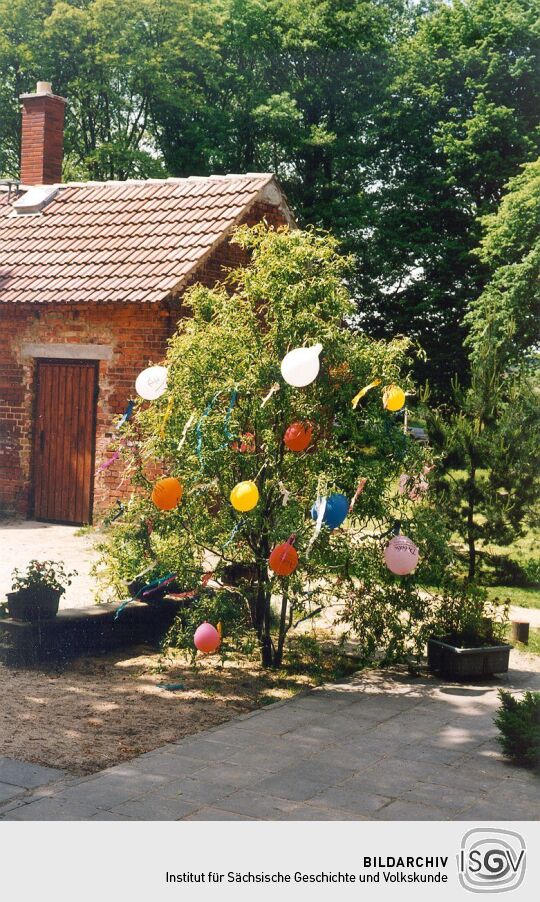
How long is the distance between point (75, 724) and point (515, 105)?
8268mm

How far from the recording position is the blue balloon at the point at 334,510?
620 cm

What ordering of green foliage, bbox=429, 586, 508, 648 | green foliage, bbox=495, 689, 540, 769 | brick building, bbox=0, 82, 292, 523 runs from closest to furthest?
green foliage, bbox=495, 689, 540, 769
green foliage, bbox=429, 586, 508, 648
brick building, bbox=0, 82, 292, 523

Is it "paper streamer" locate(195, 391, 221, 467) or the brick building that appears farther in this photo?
the brick building

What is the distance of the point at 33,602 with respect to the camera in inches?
273

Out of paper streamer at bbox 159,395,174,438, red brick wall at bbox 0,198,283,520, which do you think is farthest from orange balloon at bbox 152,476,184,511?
red brick wall at bbox 0,198,283,520

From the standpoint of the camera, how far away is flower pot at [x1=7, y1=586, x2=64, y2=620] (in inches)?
273

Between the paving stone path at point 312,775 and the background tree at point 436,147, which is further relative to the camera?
the background tree at point 436,147

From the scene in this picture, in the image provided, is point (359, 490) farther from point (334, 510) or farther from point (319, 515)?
point (319, 515)

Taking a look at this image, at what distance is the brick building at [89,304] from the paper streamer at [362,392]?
4.82 m

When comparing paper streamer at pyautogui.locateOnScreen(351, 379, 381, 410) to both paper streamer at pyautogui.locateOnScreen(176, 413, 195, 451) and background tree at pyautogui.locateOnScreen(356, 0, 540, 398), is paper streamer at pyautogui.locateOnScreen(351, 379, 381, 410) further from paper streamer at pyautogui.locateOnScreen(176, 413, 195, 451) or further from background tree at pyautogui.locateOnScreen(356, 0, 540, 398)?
background tree at pyautogui.locateOnScreen(356, 0, 540, 398)

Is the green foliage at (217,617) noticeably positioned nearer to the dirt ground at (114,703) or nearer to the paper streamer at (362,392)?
the dirt ground at (114,703)

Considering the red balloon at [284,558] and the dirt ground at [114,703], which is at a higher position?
the red balloon at [284,558]

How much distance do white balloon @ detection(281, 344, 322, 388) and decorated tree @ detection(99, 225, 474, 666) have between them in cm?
38
